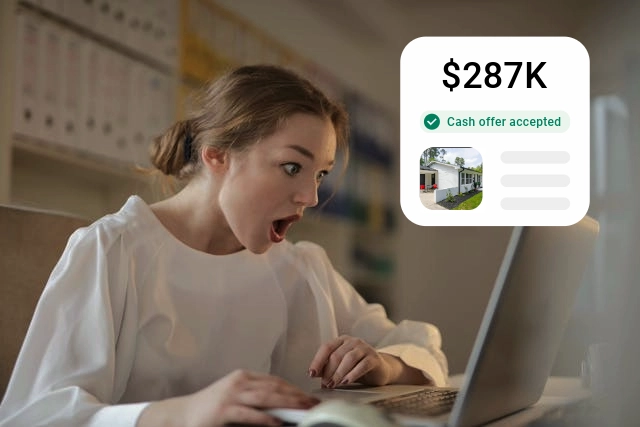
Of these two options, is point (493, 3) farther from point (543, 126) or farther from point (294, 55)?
point (543, 126)

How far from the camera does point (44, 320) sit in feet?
2.57

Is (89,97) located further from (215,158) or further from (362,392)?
(362,392)

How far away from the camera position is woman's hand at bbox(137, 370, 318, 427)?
0.60 meters

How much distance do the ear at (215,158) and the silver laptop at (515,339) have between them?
1.07ft

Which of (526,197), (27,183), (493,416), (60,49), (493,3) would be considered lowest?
(493,416)

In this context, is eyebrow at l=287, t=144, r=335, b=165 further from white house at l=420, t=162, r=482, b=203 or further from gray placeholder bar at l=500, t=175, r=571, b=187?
gray placeholder bar at l=500, t=175, r=571, b=187

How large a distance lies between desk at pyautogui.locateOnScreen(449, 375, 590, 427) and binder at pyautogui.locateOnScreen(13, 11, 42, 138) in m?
1.33

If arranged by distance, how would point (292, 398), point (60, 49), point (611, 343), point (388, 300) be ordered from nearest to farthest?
point (292, 398), point (611, 343), point (60, 49), point (388, 300)

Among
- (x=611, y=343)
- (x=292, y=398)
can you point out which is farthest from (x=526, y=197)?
(x=292, y=398)

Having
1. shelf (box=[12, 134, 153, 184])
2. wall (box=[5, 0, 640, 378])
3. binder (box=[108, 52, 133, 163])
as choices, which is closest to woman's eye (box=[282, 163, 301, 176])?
shelf (box=[12, 134, 153, 184])

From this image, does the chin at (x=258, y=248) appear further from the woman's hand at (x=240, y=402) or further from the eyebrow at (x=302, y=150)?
the woman's hand at (x=240, y=402)

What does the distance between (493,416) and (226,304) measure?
421 millimetres

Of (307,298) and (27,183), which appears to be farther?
(27,183)

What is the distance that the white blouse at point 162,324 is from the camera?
0.76 m
